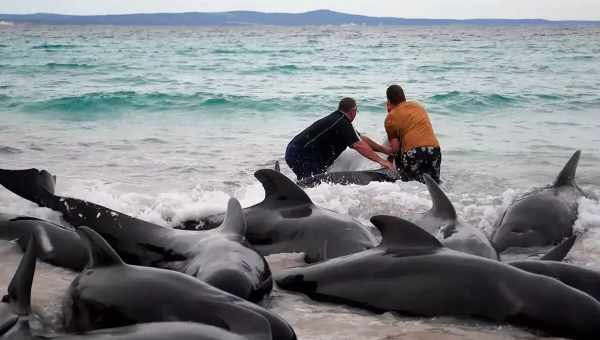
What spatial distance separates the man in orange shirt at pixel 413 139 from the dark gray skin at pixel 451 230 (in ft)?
12.0

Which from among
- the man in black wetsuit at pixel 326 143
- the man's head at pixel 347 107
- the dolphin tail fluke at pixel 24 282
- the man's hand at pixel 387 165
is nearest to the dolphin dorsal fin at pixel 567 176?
the man's hand at pixel 387 165

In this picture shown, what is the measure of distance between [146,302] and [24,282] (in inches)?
25.9

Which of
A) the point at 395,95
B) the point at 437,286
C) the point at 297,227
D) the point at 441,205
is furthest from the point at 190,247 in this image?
the point at 395,95

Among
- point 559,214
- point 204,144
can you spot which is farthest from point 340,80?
point 559,214

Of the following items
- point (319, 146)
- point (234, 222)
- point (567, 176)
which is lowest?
point (319, 146)

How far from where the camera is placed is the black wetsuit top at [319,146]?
10.2 metres

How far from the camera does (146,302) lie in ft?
12.3

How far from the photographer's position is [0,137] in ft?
47.7

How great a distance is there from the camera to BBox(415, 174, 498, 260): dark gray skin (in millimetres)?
5465

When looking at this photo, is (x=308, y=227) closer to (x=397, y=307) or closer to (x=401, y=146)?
(x=397, y=307)

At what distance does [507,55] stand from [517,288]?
4455 cm

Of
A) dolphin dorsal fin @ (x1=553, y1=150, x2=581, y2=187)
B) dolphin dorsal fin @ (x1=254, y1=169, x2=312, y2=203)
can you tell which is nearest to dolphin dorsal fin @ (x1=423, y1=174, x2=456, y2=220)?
dolphin dorsal fin @ (x1=254, y1=169, x2=312, y2=203)

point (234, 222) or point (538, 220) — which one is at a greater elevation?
point (234, 222)

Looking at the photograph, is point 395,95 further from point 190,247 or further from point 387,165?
point 190,247
